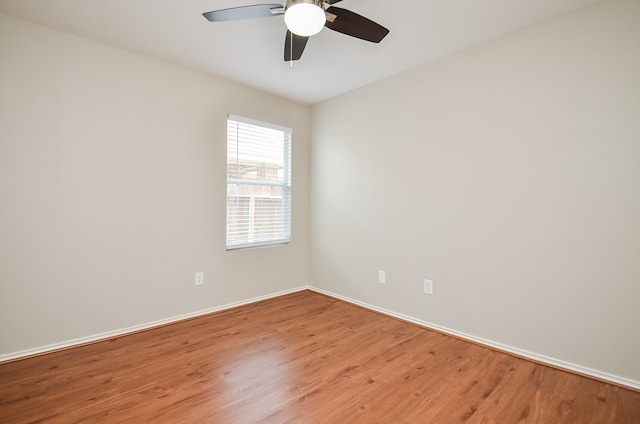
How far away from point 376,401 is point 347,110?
296cm

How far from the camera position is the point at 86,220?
2.44m

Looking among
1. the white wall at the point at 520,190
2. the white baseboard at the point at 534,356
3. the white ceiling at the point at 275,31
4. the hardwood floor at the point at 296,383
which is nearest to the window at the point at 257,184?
the white ceiling at the point at 275,31

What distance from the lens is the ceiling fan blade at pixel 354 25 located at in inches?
67.4

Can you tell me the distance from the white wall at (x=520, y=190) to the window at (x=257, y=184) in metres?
1.02

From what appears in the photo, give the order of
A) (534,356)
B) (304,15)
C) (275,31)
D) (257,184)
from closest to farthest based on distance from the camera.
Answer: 1. (304,15)
2. (534,356)
3. (275,31)
4. (257,184)

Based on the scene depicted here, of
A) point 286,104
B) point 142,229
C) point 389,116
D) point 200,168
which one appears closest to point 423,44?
point 389,116

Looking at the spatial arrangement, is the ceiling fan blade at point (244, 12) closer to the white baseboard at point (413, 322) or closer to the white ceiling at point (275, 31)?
the white ceiling at point (275, 31)

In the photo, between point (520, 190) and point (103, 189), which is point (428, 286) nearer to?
point (520, 190)

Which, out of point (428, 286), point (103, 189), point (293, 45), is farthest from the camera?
point (428, 286)

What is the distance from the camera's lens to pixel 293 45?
2.05 metres

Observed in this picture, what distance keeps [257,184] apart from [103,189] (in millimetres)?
1478

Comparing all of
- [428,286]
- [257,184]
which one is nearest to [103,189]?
[257,184]

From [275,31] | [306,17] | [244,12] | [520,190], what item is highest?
[275,31]

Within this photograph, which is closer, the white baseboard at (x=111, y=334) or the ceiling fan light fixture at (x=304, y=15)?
the ceiling fan light fixture at (x=304, y=15)
